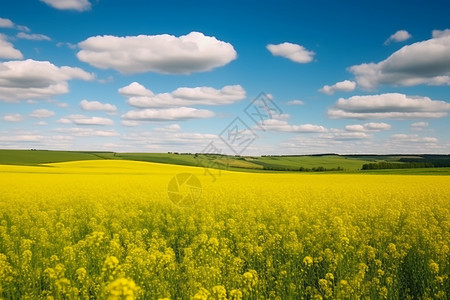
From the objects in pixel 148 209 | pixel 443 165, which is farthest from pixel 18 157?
pixel 443 165

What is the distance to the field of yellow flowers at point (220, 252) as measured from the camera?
6.20 metres

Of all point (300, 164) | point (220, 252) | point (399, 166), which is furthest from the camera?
point (300, 164)

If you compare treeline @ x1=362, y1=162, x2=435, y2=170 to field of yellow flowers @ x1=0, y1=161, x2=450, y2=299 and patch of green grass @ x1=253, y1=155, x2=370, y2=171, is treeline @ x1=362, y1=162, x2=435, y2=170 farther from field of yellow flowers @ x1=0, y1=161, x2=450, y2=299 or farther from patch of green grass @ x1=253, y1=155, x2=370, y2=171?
field of yellow flowers @ x1=0, y1=161, x2=450, y2=299

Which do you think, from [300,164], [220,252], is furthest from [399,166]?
[220,252]

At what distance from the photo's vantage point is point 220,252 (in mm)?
7695

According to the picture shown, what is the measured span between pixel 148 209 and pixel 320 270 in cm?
823

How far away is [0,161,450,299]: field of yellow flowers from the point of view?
244 inches

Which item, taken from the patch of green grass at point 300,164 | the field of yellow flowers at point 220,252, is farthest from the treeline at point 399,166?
the field of yellow flowers at point 220,252

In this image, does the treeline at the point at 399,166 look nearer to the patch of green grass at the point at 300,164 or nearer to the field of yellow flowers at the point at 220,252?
the patch of green grass at the point at 300,164

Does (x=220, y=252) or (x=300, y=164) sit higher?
(x=300, y=164)

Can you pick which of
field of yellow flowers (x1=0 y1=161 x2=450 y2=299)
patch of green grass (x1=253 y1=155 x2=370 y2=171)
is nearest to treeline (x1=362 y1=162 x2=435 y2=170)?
patch of green grass (x1=253 y1=155 x2=370 y2=171)

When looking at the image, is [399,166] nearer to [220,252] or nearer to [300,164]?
[300,164]

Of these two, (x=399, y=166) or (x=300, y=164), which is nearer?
(x=399, y=166)

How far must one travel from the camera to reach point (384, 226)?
10.6 meters
